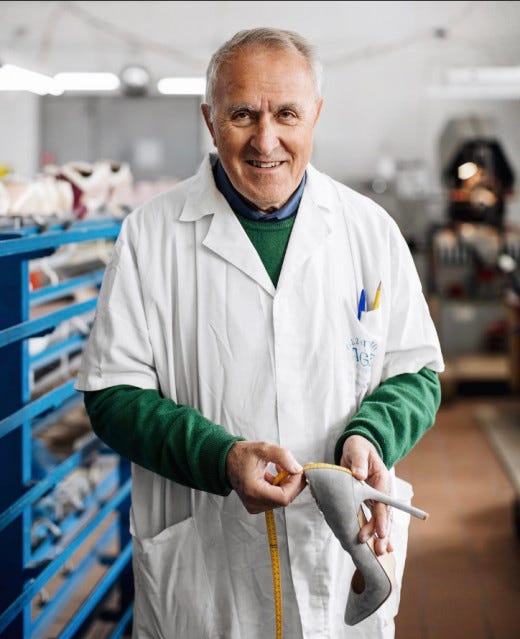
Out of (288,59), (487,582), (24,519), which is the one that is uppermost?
(288,59)

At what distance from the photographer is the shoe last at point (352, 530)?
4.74ft

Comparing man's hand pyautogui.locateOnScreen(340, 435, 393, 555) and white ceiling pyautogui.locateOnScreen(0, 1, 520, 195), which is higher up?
white ceiling pyautogui.locateOnScreen(0, 1, 520, 195)

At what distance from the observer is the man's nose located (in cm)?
150

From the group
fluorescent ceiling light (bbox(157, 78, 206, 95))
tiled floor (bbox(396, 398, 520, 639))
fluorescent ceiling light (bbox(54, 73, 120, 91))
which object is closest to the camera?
tiled floor (bbox(396, 398, 520, 639))

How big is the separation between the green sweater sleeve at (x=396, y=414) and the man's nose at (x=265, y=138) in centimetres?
49

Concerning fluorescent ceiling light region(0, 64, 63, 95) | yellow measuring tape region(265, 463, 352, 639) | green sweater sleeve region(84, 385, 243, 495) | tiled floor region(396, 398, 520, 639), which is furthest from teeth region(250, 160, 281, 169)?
fluorescent ceiling light region(0, 64, 63, 95)

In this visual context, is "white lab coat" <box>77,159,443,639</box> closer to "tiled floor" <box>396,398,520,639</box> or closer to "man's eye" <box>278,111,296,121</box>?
"man's eye" <box>278,111,296,121</box>

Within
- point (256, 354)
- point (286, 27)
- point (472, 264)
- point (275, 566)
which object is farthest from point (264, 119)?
point (472, 264)

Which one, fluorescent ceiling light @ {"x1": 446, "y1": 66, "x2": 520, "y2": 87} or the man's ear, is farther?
fluorescent ceiling light @ {"x1": 446, "y1": 66, "x2": 520, "y2": 87}

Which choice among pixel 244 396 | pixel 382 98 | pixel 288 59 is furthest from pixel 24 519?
pixel 382 98

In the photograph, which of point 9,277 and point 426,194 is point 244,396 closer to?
point 9,277

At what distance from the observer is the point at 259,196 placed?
5.17 feet

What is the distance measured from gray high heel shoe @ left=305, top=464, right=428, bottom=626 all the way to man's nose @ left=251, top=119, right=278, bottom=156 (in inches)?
21.1

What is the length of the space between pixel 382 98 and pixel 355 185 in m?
2.76
